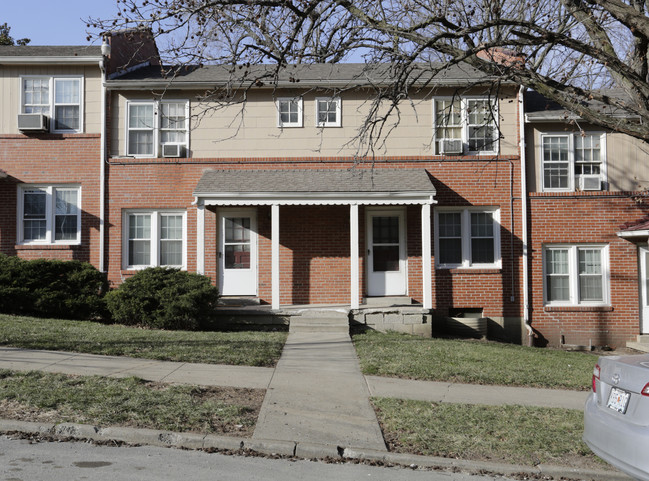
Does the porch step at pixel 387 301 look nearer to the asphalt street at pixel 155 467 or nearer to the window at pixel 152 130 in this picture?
the window at pixel 152 130

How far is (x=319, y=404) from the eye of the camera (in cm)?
723

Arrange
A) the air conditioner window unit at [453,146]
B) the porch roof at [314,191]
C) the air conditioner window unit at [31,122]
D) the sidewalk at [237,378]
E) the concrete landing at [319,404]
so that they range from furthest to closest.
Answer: the air conditioner window unit at [453,146]
the air conditioner window unit at [31,122]
the porch roof at [314,191]
the sidewalk at [237,378]
the concrete landing at [319,404]

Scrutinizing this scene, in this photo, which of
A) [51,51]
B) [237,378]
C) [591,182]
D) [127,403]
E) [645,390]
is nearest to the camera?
[645,390]

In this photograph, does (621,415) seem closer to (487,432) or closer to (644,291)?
(487,432)

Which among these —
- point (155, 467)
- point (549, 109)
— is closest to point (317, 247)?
point (549, 109)

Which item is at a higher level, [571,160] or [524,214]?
[571,160]

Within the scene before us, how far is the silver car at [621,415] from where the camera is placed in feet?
14.8

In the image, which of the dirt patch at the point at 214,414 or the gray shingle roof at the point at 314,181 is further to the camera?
the gray shingle roof at the point at 314,181

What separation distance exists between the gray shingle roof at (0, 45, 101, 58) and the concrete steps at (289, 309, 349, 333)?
8147 millimetres

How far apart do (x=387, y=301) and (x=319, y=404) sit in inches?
309

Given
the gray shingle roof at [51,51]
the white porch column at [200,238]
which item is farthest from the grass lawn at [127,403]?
the gray shingle roof at [51,51]

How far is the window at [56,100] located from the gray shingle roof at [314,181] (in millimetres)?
3656

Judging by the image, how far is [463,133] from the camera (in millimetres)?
15445

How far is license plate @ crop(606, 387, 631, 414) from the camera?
481cm
